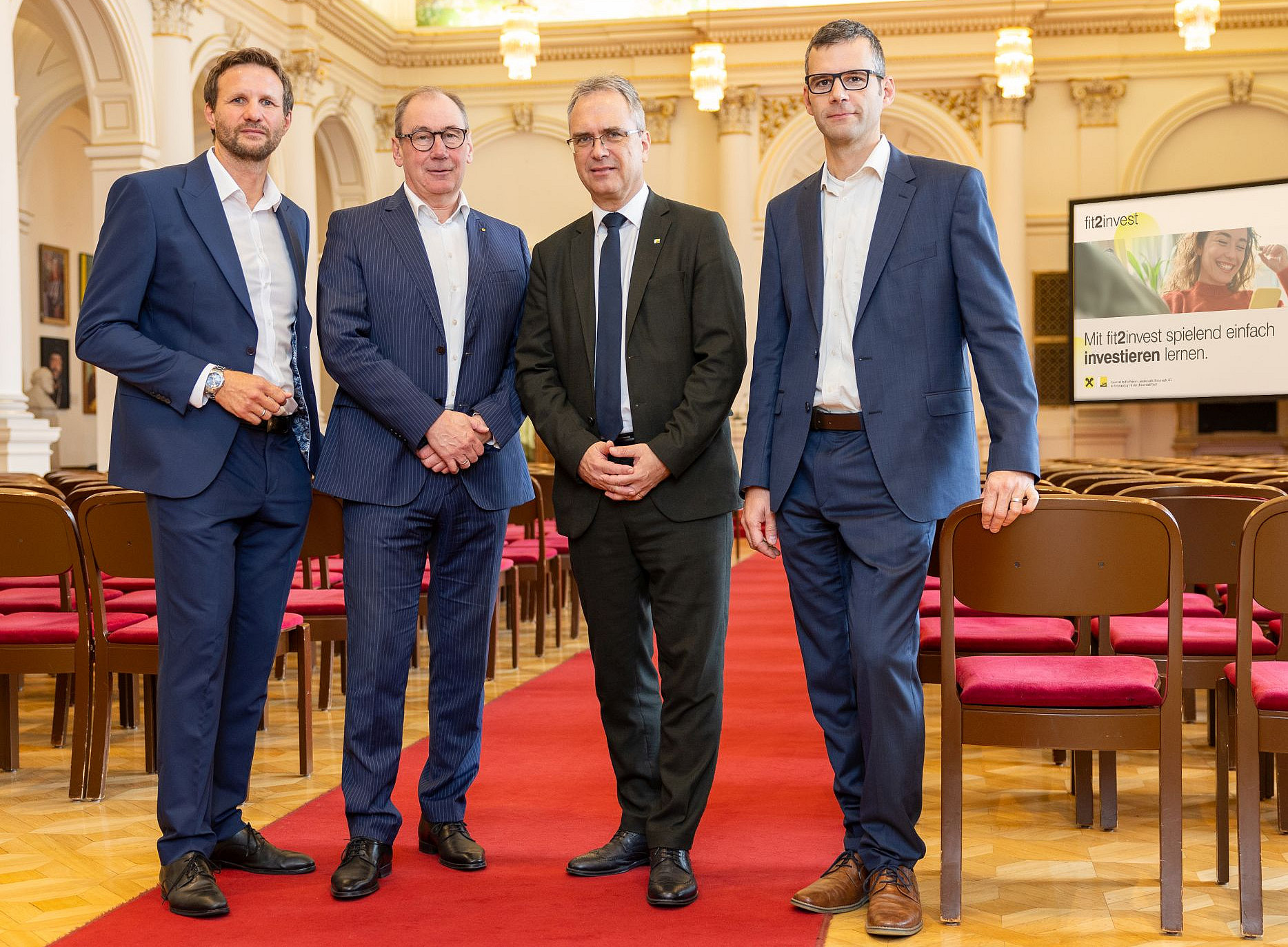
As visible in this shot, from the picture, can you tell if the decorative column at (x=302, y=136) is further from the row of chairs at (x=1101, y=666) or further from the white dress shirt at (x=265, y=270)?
the row of chairs at (x=1101, y=666)

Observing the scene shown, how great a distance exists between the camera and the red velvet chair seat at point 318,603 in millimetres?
4355

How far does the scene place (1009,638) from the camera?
3449mm

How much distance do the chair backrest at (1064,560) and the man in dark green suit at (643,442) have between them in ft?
1.73

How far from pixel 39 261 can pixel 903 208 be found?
13821 mm

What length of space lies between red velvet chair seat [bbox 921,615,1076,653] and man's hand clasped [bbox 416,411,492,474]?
138cm

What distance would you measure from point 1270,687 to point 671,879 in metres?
1.28

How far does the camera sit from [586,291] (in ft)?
9.43

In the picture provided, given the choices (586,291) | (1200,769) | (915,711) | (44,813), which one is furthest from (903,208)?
(44,813)

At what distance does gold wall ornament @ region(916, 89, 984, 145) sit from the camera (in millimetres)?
15062

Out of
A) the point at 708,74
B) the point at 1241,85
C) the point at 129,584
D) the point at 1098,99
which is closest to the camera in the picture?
the point at 129,584

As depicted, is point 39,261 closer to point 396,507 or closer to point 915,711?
point 396,507

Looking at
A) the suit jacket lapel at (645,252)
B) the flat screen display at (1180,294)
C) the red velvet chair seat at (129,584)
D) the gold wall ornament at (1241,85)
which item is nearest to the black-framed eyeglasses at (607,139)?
Result: the suit jacket lapel at (645,252)

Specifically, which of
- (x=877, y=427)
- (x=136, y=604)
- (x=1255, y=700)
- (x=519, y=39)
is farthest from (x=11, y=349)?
(x=1255, y=700)

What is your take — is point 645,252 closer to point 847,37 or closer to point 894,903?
point 847,37
